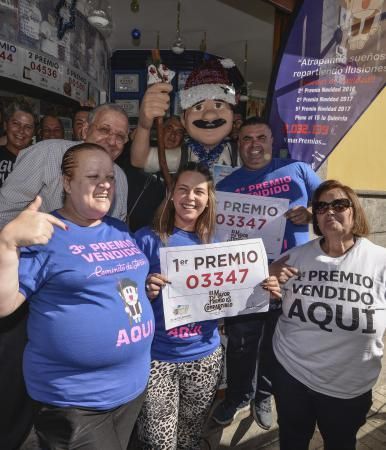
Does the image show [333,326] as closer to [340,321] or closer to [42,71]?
[340,321]

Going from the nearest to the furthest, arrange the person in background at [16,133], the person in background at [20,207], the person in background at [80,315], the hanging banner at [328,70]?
1. the person in background at [80,315]
2. the person in background at [20,207]
3. the hanging banner at [328,70]
4. the person in background at [16,133]

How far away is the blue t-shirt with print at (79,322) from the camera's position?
1396 millimetres

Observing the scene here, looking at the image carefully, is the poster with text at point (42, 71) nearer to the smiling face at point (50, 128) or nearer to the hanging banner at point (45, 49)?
the hanging banner at point (45, 49)

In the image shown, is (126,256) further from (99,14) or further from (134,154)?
(99,14)

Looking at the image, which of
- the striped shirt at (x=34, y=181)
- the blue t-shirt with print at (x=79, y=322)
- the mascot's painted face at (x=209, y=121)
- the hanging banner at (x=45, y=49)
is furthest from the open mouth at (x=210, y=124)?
the hanging banner at (x=45, y=49)

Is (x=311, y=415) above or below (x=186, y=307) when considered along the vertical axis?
below

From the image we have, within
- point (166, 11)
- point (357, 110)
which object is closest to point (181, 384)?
point (357, 110)

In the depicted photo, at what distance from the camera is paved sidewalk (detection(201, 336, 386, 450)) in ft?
8.86

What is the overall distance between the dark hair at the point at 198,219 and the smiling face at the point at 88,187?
0.37 meters

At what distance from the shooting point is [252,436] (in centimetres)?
284

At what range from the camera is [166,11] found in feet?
22.8

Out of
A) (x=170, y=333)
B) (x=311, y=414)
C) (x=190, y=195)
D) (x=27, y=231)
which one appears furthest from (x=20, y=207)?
(x=311, y=414)

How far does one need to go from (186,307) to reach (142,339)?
0.35m

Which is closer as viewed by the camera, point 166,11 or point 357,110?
point 357,110
